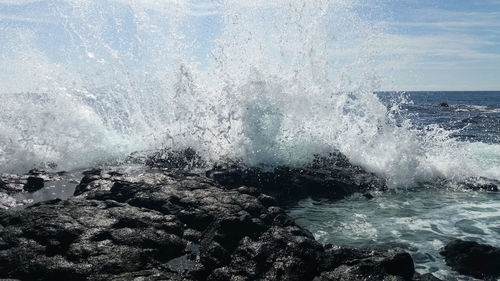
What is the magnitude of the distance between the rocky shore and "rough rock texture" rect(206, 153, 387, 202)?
2228mm

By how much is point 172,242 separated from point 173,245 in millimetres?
66

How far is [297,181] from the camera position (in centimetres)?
1167

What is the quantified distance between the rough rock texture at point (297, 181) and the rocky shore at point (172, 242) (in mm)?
2228

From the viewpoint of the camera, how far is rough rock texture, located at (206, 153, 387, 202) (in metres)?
11.3

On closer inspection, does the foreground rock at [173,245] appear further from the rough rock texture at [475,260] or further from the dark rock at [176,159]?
the dark rock at [176,159]

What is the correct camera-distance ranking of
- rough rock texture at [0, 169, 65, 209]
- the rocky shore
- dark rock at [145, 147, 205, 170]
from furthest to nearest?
dark rock at [145, 147, 205, 170], rough rock texture at [0, 169, 65, 209], the rocky shore

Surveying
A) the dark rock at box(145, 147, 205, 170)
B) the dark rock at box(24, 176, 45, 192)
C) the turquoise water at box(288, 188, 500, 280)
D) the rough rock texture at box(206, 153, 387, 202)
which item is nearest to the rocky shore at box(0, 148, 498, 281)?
the turquoise water at box(288, 188, 500, 280)

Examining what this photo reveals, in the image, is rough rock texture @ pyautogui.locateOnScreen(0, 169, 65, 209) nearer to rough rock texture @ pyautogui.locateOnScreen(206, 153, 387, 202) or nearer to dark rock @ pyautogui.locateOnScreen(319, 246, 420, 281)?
rough rock texture @ pyautogui.locateOnScreen(206, 153, 387, 202)

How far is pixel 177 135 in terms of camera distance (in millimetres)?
15430

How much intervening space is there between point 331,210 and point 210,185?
11.5 feet

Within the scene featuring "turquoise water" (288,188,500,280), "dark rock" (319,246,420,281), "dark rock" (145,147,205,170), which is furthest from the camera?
"dark rock" (145,147,205,170)

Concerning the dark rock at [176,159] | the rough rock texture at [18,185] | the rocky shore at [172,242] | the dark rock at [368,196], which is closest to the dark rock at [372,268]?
the rocky shore at [172,242]

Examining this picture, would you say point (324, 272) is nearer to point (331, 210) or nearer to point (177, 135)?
point (331, 210)

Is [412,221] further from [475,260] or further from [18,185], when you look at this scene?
[18,185]
